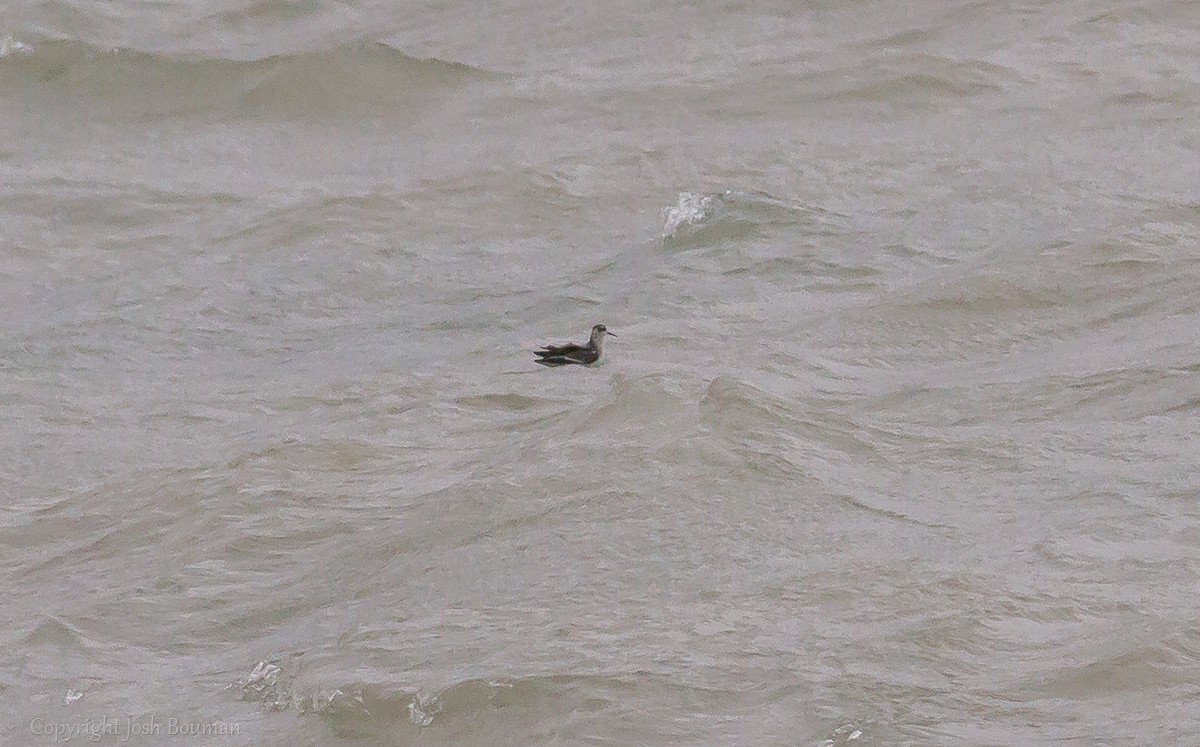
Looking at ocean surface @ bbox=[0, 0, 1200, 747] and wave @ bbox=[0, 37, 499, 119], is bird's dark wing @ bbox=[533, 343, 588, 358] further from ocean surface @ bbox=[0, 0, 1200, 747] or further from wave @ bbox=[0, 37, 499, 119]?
wave @ bbox=[0, 37, 499, 119]

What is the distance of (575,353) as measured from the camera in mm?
8828

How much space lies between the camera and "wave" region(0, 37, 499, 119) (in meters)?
13.4

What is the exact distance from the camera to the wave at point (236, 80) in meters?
13.4

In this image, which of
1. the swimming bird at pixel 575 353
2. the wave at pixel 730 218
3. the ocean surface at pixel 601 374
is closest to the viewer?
the ocean surface at pixel 601 374

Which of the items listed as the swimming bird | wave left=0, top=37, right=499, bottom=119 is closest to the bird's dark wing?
the swimming bird

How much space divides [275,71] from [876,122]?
13.2 feet

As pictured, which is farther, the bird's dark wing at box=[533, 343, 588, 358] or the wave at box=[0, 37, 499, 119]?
the wave at box=[0, 37, 499, 119]

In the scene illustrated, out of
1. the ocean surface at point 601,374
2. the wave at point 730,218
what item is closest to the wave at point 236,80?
the ocean surface at point 601,374

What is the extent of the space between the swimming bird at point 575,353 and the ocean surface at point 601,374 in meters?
0.06

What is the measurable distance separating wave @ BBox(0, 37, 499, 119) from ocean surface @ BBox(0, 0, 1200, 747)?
0.04 m

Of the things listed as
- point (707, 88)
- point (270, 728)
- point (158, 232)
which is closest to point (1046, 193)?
point (707, 88)

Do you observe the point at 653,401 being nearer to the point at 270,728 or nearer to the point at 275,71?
the point at 270,728

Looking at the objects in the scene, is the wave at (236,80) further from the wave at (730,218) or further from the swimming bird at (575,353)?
the swimming bird at (575,353)

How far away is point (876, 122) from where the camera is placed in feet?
40.2
